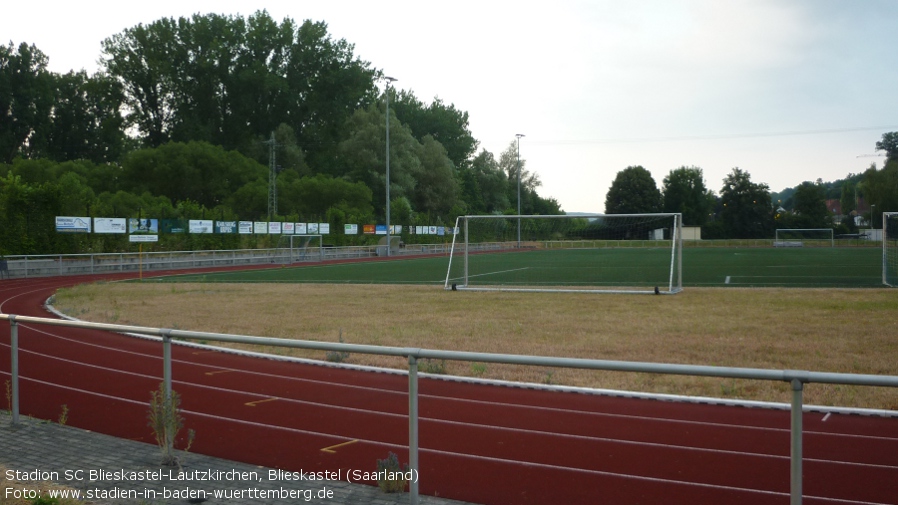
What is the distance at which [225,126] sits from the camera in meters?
79.0

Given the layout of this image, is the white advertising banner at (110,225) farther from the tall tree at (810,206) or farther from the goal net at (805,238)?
the tall tree at (810,206)

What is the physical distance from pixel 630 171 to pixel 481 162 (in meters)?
20.2

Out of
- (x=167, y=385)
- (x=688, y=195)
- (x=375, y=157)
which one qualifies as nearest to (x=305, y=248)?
(x=375, y=157)

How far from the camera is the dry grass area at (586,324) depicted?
10102mm

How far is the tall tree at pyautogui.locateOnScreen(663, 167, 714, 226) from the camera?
10706 centimetres

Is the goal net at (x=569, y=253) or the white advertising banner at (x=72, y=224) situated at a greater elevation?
the white advertising banner at (x=72, y=224)

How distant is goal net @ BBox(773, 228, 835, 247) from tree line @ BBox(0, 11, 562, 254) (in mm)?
32643

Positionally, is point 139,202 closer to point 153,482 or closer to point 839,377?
point 153,482

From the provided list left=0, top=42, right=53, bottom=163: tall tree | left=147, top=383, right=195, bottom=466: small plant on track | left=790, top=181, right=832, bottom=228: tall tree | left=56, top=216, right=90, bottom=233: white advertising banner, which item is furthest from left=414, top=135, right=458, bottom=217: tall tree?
left=147, top=383, right=195, bottom=466: small plant on track

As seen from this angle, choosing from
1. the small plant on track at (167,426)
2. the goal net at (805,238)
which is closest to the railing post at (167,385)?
the small plant on track at (167,426)

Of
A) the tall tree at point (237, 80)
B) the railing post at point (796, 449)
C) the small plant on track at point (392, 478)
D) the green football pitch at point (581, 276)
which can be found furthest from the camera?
the tall tree at point (237, 80)

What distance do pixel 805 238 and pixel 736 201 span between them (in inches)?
443

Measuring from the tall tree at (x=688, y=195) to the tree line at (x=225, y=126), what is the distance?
110 ft

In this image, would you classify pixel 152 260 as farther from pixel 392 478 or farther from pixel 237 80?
pixel 237 80
